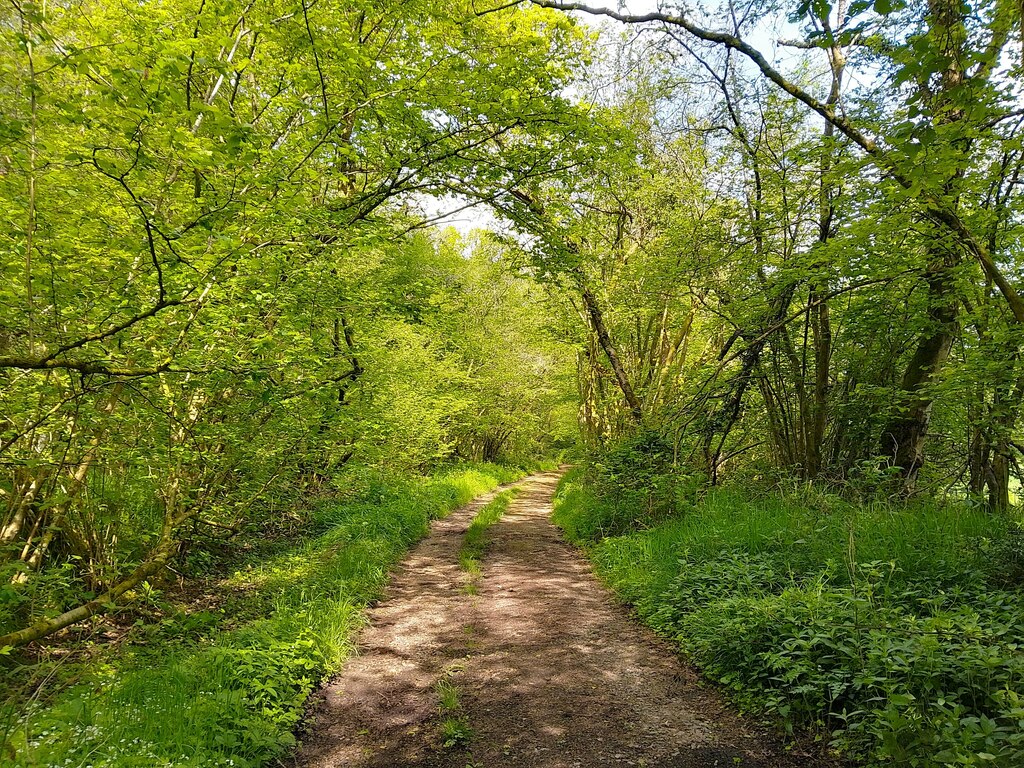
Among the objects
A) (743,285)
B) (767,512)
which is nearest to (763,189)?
(743,285)

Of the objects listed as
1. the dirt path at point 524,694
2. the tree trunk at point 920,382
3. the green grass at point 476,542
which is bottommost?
the green grass at point 476,542

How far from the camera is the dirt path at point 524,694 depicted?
332 cm

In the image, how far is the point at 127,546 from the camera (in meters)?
6.72

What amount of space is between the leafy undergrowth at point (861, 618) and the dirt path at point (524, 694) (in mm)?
330

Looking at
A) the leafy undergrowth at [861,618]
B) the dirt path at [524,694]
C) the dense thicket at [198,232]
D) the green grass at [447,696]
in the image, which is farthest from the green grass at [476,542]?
the dense thicket at [198,232]

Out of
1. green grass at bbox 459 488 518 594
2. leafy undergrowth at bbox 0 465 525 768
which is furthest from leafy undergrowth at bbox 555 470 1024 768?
leafy undergrowth at bbox 0 465 525 768

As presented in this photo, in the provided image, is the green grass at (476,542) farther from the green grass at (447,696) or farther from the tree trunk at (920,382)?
the tree trunk at (920,382)

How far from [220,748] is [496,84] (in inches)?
280

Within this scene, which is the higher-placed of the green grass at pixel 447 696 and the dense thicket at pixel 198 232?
the dense thicket at pixel 198 232

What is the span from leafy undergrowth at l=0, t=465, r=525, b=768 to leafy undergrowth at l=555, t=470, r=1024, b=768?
3.28 m

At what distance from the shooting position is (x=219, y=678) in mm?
3762

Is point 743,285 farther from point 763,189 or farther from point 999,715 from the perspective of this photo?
point 999,715

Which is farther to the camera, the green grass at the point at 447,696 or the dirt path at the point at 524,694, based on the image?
the green grass at the point at 447,696

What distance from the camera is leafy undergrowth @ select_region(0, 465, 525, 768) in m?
2.87
